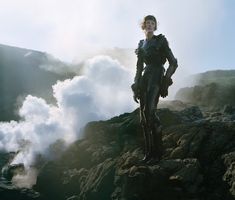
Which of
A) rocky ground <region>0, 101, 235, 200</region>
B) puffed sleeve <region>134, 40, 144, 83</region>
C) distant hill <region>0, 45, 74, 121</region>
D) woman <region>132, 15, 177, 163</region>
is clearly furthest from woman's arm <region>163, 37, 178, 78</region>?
distant hill <region>0, 45, 74, 121</region>

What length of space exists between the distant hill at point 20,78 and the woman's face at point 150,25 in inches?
4431

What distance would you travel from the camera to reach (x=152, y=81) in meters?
12.1

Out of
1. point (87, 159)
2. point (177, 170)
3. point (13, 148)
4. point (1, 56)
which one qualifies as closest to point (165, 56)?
point (177, 170)

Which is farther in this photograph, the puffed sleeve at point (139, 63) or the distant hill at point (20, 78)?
the distant hill at point (20, 78)

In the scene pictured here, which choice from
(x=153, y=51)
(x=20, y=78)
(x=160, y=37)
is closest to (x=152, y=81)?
(x=153, y=51)

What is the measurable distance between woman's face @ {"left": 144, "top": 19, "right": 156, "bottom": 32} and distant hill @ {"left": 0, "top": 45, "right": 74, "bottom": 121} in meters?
113

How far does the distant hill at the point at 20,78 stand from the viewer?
127625 millimetres

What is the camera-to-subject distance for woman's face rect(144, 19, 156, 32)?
11891 millimetres

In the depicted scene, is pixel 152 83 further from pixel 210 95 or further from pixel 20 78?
pixel 20 78

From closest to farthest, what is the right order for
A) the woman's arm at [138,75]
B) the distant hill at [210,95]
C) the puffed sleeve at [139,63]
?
Answer: the woman's arm at [138,75] < the puffed sleeve at [139,63] < the distant hill at [210,95]

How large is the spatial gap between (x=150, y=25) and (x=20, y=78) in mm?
129465

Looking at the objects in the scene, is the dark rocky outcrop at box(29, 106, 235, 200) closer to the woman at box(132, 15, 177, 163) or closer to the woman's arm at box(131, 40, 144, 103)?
the woman at box(132, 15, 177, 163)

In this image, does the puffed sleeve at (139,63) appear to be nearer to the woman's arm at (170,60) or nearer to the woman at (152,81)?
the woman at (152,81)

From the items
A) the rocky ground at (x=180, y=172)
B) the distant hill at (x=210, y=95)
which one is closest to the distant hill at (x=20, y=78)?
the distant hill at (x=210, y=95)
